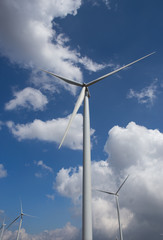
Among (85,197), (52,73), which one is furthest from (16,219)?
(85,197)

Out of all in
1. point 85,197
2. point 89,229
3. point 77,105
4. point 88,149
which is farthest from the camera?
point 77,105

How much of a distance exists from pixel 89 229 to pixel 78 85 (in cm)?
2130

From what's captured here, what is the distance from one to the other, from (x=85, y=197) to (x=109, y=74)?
894 inches

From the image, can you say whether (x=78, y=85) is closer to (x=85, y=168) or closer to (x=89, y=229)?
(x=85, y=168)

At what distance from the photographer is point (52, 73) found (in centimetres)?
3269

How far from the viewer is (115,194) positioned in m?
73.7

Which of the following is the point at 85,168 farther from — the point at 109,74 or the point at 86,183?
the point at 109,74

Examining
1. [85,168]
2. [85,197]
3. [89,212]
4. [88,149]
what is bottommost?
[89,212]

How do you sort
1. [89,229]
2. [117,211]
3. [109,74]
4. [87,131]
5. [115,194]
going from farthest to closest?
[115,194], [117,211], [109,74], [87,131], [89,229]

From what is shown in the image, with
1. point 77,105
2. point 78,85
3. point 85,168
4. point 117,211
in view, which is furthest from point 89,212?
point 117,211

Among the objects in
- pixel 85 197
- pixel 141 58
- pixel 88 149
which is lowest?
pixel 85 197

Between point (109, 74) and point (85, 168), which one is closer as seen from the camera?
point (85, 168)

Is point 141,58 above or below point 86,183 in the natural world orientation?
above

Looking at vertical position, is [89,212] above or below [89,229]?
above
